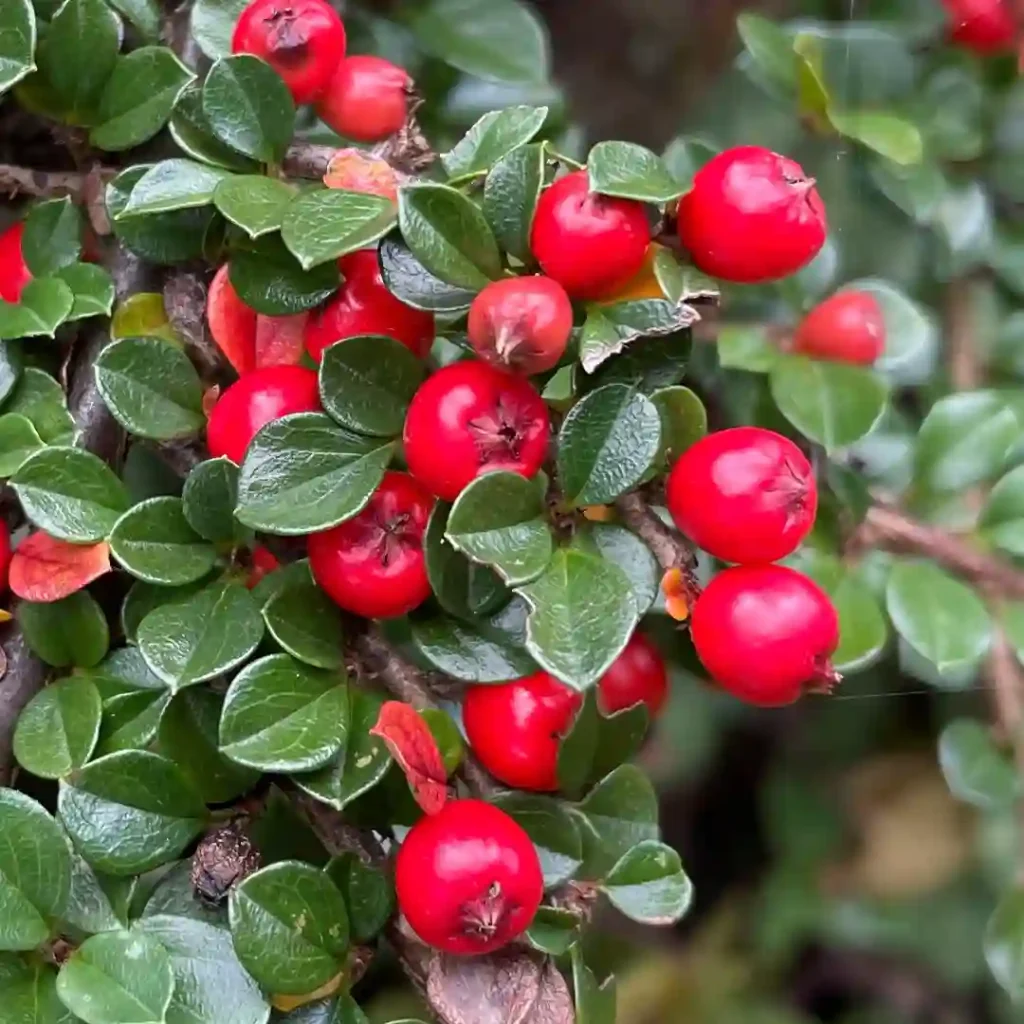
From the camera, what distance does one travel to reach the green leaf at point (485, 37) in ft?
3.40

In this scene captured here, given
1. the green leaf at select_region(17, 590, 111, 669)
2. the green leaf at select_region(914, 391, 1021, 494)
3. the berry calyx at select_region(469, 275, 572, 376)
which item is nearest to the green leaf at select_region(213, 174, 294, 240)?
the berry calyx at select_region(469, 275, 572, 376)

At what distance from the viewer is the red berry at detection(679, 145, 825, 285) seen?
22.3 inches

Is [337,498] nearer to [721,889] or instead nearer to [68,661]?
[68,661]

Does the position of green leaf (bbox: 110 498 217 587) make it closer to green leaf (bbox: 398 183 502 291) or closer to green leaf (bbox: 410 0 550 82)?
green leaf (bbox: 398 183 502 291)

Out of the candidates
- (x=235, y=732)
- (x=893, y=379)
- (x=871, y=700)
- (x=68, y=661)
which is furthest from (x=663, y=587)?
(x=871, y=700)

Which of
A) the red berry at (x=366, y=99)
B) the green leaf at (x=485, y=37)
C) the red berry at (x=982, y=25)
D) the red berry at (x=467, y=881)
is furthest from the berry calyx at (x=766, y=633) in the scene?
the red berry at (x=982, y=25)

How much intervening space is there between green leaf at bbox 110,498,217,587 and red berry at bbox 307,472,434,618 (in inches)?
2.6

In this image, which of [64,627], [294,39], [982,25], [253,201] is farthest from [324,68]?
[982,25]

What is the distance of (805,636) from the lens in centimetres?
58

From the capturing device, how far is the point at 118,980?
56cm

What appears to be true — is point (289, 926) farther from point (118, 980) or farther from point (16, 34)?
point (16, 34)

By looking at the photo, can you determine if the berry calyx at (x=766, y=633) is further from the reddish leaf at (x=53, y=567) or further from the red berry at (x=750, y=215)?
the reddish leaf at (x=53, y=567)

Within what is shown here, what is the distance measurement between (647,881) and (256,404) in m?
0.33

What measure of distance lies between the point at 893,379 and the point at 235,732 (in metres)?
0.82
